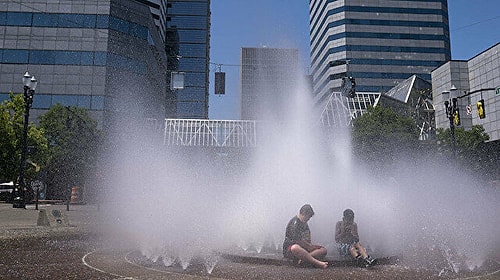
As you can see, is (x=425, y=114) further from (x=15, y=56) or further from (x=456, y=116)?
(x=15, y=56)

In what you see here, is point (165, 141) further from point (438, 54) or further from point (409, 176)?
point (438, 54)

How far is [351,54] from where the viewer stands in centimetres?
9400

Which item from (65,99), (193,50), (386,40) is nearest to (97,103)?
(65,99)

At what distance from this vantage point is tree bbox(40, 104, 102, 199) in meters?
40.3

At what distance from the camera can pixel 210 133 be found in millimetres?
55125

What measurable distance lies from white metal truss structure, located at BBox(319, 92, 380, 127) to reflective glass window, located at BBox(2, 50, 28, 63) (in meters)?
34.8

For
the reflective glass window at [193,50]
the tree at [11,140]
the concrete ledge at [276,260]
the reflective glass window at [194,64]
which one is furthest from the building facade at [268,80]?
the reflective glass window at [194,64]

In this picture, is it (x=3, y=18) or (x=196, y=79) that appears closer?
(x=3, y=18)

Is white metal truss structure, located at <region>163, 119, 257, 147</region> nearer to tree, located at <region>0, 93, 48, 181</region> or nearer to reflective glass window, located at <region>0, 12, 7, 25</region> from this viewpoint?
tree, located at <region>0, 93, 48, 181</region>

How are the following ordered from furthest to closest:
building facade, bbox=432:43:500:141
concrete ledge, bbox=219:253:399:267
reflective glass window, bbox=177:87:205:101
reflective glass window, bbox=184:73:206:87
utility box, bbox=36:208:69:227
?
reflective glass window, bbox=177:87:205:101 < reflective glass window, bbox=184:73:206:87 < building facade, bbox=432:43:500:141 < utility box, bbox=36:208:69:227 < concrete ledge, bbox=219:253:399:267

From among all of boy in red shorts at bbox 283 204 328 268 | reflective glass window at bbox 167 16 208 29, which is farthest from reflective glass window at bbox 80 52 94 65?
reflective glass window at bbox 167 16 208 29

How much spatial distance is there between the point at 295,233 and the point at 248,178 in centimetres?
986

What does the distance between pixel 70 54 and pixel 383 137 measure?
35.8 metres

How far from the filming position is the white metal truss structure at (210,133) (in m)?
52.9
